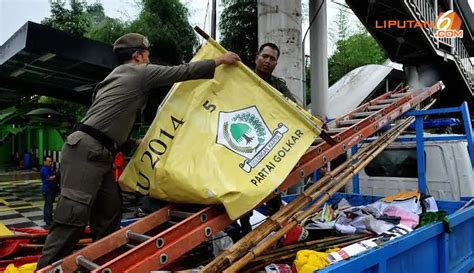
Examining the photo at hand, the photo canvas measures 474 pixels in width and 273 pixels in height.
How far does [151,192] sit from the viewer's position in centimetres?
224

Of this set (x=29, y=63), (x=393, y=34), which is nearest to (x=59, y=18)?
(x=29, y=63)

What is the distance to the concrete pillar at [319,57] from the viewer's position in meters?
6.56

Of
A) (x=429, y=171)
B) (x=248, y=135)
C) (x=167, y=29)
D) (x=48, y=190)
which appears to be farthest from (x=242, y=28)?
(x=248, y=135)

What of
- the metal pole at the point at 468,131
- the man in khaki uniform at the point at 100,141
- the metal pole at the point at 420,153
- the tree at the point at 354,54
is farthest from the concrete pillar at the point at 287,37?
the tree at the point at 354,54

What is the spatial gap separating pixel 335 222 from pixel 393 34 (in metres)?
7.10

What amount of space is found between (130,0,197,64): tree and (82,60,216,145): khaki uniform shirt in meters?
9.24

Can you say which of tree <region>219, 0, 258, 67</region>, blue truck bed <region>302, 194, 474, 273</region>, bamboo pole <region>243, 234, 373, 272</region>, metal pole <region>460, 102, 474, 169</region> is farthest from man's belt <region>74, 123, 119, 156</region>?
tree <region>219, 0, 258, 67</region>

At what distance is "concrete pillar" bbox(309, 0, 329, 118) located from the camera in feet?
21.5

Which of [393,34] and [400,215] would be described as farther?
[393,34]

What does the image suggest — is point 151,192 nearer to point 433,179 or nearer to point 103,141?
point 103,141

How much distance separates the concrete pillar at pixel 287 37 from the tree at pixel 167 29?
6.64 meters

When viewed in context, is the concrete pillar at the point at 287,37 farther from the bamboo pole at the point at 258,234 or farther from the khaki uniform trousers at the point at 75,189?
the khaki uniform trousers at the point at 75,189

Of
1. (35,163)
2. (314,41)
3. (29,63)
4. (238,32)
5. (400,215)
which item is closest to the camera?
(400,215)

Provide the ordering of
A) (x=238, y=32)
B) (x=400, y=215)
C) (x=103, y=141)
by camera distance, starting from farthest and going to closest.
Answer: (x=238, y=32), (x=400, y=215), (x=103, y=141)
